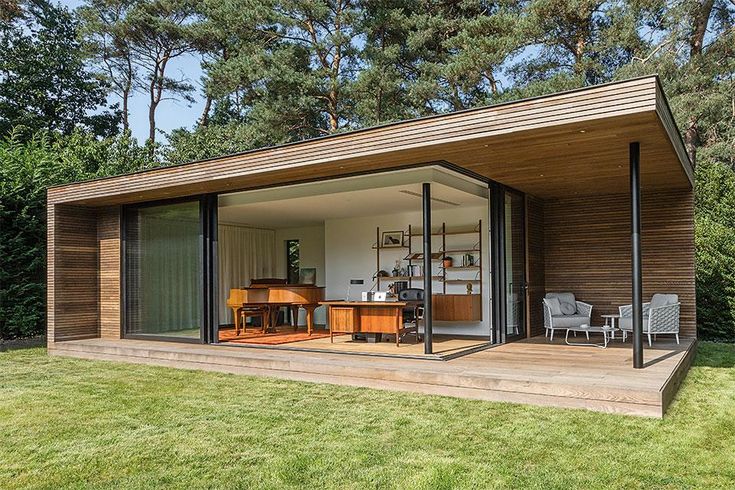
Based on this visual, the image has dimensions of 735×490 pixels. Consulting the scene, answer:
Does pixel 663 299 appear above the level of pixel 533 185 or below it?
below

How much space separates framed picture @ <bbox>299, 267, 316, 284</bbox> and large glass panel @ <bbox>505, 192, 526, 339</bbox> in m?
5.46

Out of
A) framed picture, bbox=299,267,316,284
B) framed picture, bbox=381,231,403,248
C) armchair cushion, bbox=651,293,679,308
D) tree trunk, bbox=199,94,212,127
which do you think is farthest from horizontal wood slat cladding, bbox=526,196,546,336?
tree trunk, bbox=199,94,212,127

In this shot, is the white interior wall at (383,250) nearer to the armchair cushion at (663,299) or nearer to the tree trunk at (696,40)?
the armchair cushion at (663,299)

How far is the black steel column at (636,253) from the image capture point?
19.5ft

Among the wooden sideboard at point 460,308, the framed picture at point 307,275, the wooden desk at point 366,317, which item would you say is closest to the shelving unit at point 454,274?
the wooden sideboard at point 460,308

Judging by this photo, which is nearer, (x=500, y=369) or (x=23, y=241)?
(x=500, y=369)

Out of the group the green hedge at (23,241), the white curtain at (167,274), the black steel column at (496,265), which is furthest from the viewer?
the green hedge at (23,241)

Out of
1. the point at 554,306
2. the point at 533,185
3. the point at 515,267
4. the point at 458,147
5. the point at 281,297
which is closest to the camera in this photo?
the point at 458,147

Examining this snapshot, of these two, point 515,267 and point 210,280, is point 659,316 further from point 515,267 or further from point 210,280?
point 210,280

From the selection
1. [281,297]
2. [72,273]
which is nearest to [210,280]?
[281,297]

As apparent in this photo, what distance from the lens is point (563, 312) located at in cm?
993

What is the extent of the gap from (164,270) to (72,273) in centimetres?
176

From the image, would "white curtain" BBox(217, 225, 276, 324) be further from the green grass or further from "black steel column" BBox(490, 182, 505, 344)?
the green grass

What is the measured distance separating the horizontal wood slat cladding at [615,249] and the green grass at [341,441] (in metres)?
3.49
